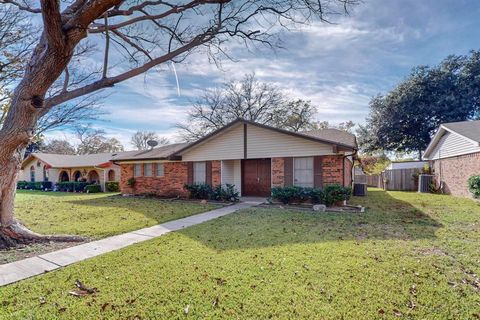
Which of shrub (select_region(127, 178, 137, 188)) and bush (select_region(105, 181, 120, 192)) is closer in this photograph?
shrub (select_region(127, 178, 137, 188))

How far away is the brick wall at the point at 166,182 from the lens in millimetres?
15609

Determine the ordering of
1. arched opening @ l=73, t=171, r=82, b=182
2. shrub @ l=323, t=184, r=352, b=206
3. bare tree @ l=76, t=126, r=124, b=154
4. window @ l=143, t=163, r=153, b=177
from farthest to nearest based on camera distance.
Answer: bare tree @ l=76, t=126, r=124, b=154 < arched opening @ l=73, t=171, r=82, b=182 < window @ l=143, t=163, r=153, b=177 < shrub @ l=323, t=184, r=352, b=206

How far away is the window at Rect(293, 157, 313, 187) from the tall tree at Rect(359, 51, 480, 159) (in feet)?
64.1

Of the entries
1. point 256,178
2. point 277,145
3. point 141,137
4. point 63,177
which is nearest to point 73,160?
point 63,177

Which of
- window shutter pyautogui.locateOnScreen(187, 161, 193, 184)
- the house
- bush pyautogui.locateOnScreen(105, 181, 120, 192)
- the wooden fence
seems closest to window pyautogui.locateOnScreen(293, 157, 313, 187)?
the house

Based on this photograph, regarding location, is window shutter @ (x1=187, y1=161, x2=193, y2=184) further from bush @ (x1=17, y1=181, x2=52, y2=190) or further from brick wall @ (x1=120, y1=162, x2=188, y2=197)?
bush @ (x1=17, y1=181, x2=52, y2=190)

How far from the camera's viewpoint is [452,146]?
15.3 m

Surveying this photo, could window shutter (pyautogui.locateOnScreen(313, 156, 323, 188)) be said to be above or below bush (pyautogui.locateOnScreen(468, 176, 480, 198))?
above

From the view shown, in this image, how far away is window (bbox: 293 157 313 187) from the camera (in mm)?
12148

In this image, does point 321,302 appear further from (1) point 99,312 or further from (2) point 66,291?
(2) point 66,291

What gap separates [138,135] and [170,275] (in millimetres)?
45048

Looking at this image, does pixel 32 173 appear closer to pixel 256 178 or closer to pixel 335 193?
pixel 256 178

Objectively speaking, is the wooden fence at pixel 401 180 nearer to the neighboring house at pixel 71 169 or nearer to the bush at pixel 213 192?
the bush at pixel 213 192

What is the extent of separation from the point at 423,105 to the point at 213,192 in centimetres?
2413
